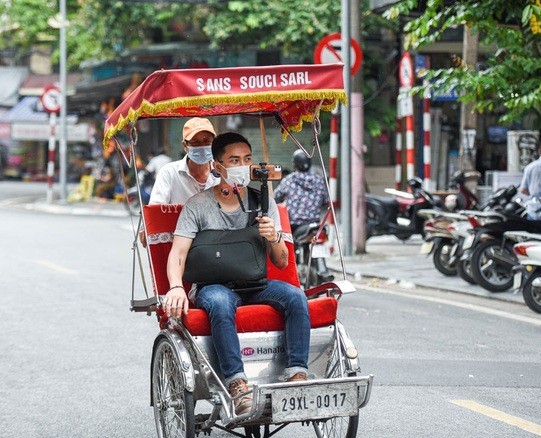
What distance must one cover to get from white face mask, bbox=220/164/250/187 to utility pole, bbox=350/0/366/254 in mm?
10941

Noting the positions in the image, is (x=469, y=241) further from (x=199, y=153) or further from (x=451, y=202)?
(x=199, y=153)

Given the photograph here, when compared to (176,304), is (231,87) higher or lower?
higher

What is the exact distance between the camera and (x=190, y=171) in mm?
8047

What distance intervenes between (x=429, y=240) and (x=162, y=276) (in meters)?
8.88

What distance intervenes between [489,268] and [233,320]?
7.83 m

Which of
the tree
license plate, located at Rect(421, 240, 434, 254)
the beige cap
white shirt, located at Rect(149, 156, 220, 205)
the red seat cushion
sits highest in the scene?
the tree

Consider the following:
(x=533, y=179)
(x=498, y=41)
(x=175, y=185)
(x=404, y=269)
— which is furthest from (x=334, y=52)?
(x=175, y=185)

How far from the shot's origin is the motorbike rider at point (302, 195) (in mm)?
12633

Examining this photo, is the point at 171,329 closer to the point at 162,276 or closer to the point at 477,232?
the point at 162,276

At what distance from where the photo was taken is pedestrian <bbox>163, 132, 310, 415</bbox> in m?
5.80

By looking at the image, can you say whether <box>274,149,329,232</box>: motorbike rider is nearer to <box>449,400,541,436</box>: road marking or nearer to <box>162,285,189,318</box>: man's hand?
<box>449,400,541,436</box>: road marking

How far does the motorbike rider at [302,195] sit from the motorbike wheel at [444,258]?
9.04 ft

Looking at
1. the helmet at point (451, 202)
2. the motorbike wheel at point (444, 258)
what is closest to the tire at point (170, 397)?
the motorbike wheel at point (444, 258)

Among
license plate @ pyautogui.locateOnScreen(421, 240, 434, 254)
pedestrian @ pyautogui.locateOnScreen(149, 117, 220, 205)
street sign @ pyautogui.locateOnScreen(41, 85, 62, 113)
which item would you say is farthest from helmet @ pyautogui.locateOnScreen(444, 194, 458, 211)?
street sign @ pyautogui.locateOnScreen(41, 85, 62, 113)
